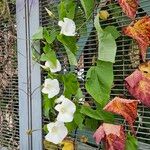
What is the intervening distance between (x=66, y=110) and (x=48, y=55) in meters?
0.34

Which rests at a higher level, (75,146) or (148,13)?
(148,13)

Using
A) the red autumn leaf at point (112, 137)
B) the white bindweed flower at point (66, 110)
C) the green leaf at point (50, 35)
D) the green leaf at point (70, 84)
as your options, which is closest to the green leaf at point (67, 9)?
the green leaf at point (50, 35)

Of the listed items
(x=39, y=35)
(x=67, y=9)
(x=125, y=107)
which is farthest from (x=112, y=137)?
(x=39, y=35)

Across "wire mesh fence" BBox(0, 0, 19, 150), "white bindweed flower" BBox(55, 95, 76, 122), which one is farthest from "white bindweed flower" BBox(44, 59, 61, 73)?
"wire mesh fence" BBox(0, 0, 19, 150)

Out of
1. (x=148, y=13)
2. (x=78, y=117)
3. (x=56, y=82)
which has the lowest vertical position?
(x=78, y=117)

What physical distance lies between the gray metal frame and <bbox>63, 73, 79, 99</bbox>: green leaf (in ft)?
1.30

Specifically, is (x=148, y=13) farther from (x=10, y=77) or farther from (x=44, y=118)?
(x=10, y=77)

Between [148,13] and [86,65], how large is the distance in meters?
0.47

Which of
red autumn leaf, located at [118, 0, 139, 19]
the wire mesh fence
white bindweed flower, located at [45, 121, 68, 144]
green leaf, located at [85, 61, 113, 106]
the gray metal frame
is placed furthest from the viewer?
the wire mesh fence

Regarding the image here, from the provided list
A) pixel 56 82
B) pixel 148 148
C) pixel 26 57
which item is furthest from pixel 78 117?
pixel 26 57

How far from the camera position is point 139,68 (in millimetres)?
1781

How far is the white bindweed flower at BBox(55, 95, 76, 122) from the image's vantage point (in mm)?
1963

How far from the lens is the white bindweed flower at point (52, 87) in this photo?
209 cm

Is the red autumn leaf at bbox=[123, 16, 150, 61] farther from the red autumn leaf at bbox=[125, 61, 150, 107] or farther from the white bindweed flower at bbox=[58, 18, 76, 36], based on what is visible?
the white bindweed flower at bbox=[58, 18, 76, 36]
